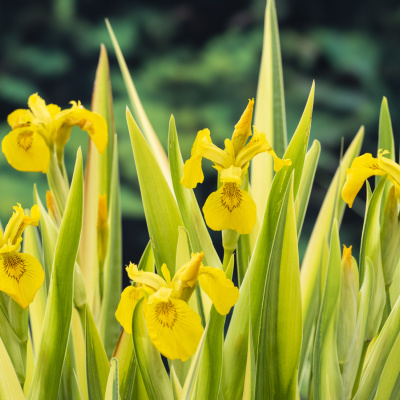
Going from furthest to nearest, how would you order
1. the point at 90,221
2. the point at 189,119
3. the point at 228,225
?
the point at 189,119
the point at 90,221
the point at 228,225

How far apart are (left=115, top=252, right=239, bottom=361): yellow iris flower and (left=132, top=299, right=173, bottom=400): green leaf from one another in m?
0.01

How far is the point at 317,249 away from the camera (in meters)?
0.50

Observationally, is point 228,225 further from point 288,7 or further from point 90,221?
point 288,7

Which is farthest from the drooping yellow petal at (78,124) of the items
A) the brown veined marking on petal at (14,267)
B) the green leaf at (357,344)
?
the green leaf at (357,344)

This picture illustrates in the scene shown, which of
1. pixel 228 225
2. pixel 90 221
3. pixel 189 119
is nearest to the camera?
pixel 228 225

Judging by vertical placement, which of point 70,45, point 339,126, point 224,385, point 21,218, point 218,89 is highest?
point 70,45

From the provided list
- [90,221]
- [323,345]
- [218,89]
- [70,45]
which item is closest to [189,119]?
[218,89]

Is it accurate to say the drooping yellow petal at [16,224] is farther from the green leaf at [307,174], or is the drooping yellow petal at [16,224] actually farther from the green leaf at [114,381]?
the green leaf at [307,174]

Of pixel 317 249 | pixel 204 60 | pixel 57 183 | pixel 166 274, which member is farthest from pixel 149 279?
pixel 204 60

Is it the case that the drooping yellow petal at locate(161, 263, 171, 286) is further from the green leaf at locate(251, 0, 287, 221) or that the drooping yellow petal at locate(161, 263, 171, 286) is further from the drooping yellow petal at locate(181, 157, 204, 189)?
the green leaf at locate(251, 0, 287, 221)

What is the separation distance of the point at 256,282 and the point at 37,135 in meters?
0.19

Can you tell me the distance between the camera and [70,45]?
1.55m

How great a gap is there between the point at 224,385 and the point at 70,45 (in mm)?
1383

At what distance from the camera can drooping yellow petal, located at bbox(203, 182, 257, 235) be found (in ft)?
0.98
